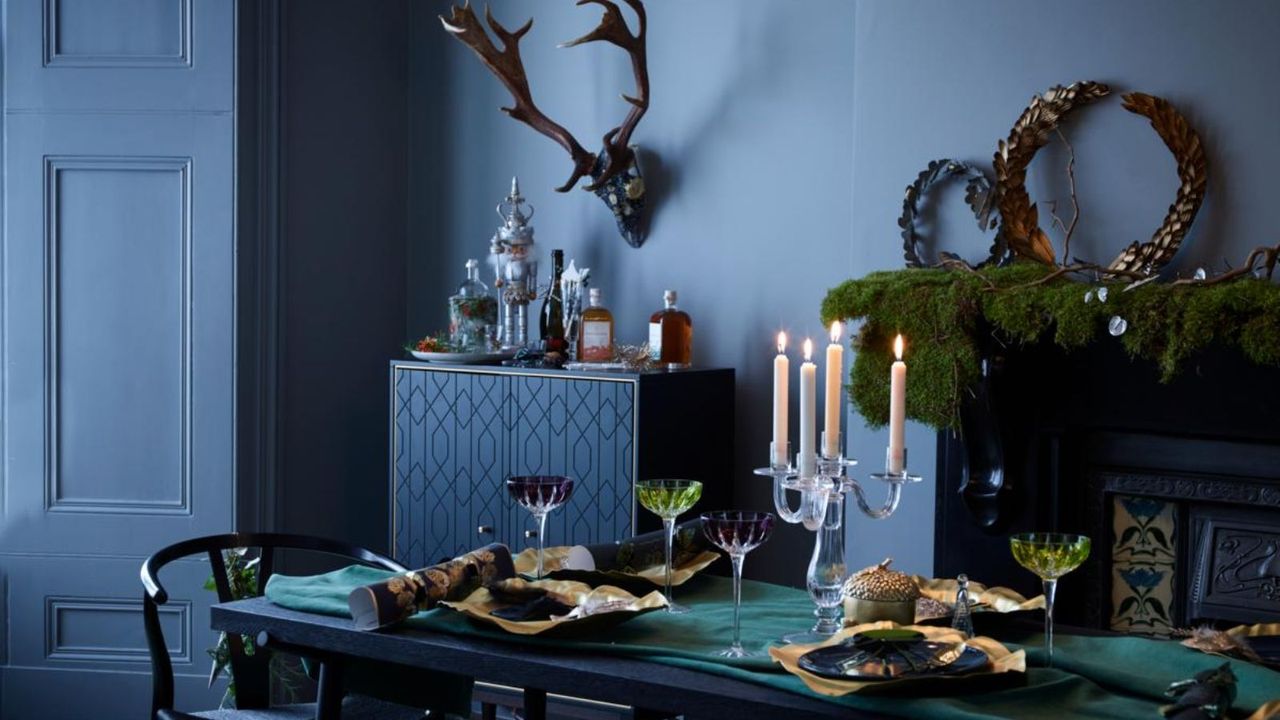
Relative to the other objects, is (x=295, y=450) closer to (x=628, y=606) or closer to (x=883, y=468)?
(x=883, y=468)

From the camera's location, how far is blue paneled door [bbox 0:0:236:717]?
13.3 ft

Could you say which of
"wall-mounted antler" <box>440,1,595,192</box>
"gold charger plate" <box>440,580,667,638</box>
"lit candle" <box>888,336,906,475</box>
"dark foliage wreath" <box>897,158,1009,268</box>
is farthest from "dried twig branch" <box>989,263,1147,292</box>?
"wall-mounted antler" <box>440,1,595,192</box>

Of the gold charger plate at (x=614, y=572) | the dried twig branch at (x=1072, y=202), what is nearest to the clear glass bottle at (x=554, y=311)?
the dried twig branch at (x=1072, y=202)

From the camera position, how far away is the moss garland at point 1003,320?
2.79 metres

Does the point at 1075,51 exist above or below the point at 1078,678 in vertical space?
above

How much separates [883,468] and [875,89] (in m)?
0.96

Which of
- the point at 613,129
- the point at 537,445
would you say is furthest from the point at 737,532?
the point at 613,129

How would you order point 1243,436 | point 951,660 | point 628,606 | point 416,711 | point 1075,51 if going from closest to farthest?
point 951,660
point 628,606
point 416,711
point 1243,436
point 1075,51

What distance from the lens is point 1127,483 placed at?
316cm

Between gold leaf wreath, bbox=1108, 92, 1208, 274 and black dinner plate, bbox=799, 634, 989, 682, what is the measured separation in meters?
1.50

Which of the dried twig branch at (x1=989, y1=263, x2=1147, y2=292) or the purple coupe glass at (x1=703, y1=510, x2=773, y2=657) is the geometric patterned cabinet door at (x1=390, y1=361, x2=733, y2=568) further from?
the purple coupe glass at (x1=703, y1=510, x2=773, y2=657)

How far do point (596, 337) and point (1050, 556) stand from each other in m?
2.18

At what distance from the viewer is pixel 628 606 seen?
2.10 meters

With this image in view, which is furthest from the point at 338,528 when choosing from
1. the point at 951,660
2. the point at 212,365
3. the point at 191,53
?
the point at 951,660
